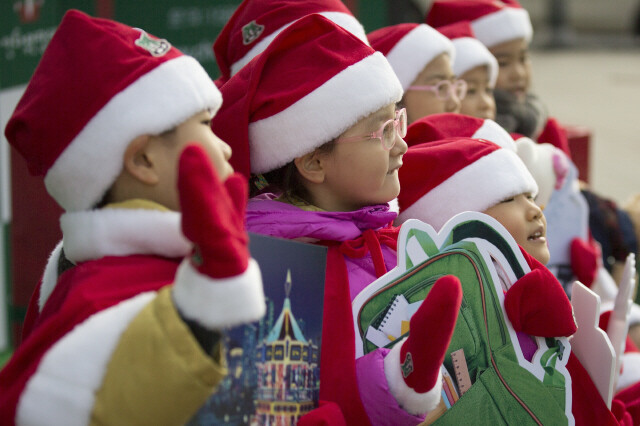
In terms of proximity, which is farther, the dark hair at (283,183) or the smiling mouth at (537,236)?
the smiling mouth at (537,236)

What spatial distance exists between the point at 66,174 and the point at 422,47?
1.67 meters

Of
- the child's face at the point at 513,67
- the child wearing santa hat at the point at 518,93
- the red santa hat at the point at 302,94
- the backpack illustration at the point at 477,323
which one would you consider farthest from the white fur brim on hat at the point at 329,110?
the child's face at the point at 513,67

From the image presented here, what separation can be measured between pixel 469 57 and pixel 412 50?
1.22 feet

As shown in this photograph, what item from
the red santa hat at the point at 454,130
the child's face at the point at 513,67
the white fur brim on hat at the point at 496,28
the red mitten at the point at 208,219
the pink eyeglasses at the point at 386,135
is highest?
the red mitten at the point at 208,219

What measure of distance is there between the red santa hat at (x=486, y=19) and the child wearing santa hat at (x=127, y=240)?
87.8 inches

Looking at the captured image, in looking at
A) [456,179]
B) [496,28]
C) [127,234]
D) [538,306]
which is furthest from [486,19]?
[127,234]

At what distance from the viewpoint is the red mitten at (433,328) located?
5.47 feet

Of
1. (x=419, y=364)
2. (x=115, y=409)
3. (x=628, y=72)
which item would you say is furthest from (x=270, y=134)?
(x=628, y=72)

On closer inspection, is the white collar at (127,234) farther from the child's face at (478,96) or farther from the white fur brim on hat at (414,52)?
the child's face at (478,96)

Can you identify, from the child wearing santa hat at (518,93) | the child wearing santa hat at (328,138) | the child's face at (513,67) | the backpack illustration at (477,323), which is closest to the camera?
the backpack illustration at (477,323)

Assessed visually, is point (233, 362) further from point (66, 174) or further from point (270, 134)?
point (270, 134)

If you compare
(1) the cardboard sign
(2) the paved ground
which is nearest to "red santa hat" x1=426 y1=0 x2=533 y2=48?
(1) the cardboard sign

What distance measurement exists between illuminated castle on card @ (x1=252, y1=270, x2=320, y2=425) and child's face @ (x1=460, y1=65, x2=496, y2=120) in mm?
1657

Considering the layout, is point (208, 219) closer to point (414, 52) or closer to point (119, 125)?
point (119, 125)
